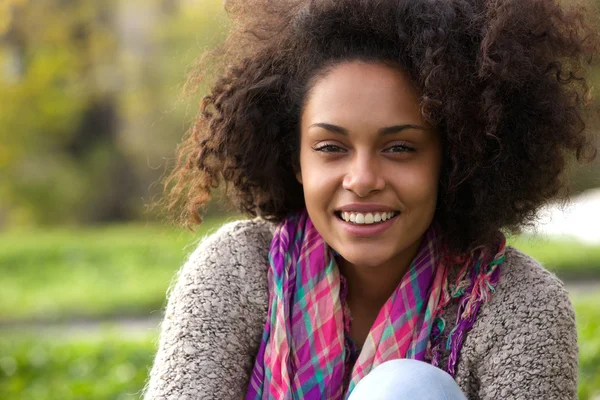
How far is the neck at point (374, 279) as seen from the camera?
2715mm

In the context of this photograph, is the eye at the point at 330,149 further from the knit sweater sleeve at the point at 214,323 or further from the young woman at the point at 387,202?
the knit sweater sleeve at the point at 214,323

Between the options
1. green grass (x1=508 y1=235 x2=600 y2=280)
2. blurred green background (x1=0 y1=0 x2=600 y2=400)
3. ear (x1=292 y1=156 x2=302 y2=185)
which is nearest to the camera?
ear (x1=292 y1=156 x2=302 y2=185)

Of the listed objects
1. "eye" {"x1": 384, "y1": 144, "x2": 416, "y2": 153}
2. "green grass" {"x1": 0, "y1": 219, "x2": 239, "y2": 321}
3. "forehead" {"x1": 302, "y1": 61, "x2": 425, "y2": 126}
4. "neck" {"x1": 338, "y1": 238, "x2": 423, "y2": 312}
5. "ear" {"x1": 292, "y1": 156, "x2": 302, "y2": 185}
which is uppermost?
"green grass" {"x1": 0, "y1": 219, "x2": 239, "y2": 321}

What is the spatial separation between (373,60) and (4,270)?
324 inches

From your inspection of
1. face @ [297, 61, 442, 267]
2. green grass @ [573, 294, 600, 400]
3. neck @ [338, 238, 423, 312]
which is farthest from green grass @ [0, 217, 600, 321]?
face @ [297, 61, 442, 267]

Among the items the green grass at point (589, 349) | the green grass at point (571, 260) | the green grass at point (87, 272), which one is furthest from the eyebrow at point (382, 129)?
the green grass at point (571, 260)

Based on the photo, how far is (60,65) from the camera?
10328mm

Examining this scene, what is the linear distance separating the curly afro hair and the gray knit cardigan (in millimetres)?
199

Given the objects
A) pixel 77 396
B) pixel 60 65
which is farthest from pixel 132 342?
pixel 60 65

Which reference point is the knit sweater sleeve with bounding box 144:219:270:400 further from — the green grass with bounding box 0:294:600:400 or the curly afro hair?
the green grass with bounding box 0:294:600:400

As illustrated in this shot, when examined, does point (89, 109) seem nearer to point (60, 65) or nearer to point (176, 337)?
point (60, 65)

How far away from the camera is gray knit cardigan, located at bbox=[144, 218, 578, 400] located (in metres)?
2.41

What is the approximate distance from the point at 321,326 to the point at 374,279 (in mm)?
238

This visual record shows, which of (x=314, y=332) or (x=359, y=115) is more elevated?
(x=359, y=115)
